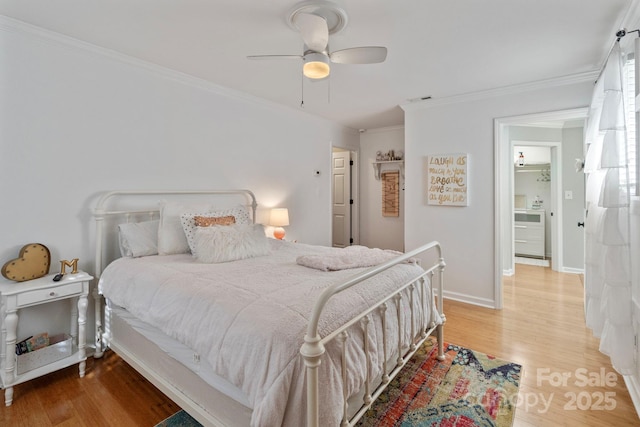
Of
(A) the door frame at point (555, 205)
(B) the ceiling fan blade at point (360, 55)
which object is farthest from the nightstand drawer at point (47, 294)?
(A) the door frame at point (555, 205)

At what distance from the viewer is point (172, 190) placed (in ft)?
10.1

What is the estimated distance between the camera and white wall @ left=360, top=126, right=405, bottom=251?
17.6 feet

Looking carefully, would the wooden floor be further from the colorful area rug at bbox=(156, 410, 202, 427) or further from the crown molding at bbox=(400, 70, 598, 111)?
the crown molding at bbox=(400, 70, 598, 111)

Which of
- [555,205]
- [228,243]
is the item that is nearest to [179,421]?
[228,243]

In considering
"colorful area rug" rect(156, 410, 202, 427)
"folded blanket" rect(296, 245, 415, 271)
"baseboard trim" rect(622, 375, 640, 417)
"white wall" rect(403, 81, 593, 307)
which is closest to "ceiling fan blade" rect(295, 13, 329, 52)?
"folded blanket" rect(296, 245, 415, 271)

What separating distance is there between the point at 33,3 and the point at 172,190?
1.61 meters

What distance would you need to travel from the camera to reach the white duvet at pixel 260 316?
3.91 feet

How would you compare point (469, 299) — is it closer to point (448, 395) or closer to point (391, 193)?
point (448, 395)

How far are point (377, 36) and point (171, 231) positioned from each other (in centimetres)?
228

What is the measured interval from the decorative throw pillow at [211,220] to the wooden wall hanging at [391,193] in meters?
3.24

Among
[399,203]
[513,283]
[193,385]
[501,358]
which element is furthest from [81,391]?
[513,283]

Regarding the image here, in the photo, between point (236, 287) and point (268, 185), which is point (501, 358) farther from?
point (268, 185)

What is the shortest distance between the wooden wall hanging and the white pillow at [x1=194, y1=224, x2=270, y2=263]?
322cm

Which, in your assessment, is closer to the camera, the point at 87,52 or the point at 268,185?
the point at 87,52
